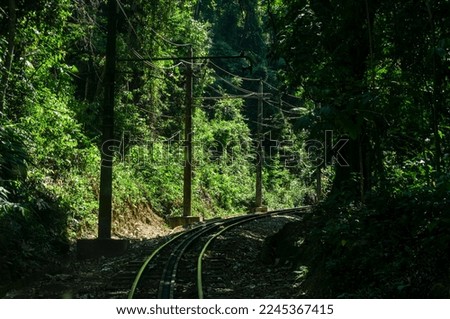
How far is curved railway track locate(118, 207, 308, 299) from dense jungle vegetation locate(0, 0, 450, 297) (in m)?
2.10

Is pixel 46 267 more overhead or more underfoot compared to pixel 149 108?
more underfoot

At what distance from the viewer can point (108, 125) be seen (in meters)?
14.8

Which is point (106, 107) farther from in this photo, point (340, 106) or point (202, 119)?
point (202, 119)

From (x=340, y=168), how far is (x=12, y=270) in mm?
7707

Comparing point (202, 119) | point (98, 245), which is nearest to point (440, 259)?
point (98, 245)

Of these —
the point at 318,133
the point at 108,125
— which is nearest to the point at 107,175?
the point at 108,125

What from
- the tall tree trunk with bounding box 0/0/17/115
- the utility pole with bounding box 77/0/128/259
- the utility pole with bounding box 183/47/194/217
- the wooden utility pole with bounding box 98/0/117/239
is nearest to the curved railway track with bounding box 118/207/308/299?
the utility pole with bounding box 77/0/128/259

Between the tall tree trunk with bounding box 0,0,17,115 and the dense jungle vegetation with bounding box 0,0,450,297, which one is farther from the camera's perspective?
the tall tree trunk with bounding box 0,0,17,115

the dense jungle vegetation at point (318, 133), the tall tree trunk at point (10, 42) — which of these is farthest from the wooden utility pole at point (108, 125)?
the tall tree trunk at point (10, 42)

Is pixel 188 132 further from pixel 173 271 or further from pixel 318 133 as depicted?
pixel 318 133

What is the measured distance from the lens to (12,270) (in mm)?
10648

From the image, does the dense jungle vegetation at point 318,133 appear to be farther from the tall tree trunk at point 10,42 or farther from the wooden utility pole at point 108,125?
the wooden utility pole at point 108,125

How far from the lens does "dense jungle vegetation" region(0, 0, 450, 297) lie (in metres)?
7.94

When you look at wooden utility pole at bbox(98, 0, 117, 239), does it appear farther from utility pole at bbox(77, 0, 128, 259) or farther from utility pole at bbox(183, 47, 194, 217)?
utility pole at bbox(183, 47, 194, 217)
